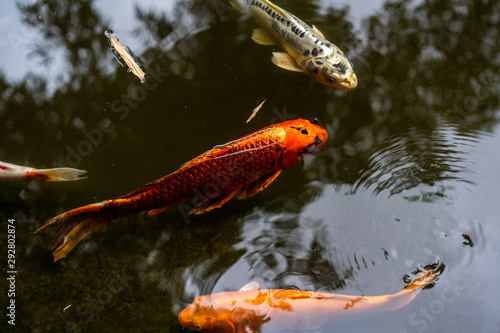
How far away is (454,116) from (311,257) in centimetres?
206

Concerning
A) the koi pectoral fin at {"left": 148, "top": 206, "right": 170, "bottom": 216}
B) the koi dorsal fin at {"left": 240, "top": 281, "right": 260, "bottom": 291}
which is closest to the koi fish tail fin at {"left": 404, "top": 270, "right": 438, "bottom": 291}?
the koi dorsal fin at {"left": 240, "top": 281, "right": 260, "bottom": 291}

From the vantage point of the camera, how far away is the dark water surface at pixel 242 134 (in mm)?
3797

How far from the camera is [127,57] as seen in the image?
Result: 444 centimetres

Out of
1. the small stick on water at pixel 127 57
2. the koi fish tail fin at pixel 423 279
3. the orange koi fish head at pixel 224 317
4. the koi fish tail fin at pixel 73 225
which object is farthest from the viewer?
the small stick on water at pixel 127 57

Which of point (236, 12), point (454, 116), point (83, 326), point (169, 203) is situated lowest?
point (454, 116)

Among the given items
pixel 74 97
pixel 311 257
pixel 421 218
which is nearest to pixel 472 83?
pixel 421 218

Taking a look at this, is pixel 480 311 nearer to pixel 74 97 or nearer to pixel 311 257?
pixel 311 257

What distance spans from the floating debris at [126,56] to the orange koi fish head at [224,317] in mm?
2381

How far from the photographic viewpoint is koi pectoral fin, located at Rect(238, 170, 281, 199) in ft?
12.9

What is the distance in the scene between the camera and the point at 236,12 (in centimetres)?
456

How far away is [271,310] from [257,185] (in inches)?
44.3

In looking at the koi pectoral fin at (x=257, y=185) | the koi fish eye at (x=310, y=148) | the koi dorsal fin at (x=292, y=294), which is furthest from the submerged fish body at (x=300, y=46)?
the koi dorsal fin at (x=292, y=294)

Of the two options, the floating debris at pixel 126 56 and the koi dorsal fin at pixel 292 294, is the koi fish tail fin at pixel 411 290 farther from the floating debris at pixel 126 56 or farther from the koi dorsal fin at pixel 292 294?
the floating debris at pixel 126 56

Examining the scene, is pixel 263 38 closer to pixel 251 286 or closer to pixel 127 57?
pixel 127 57
